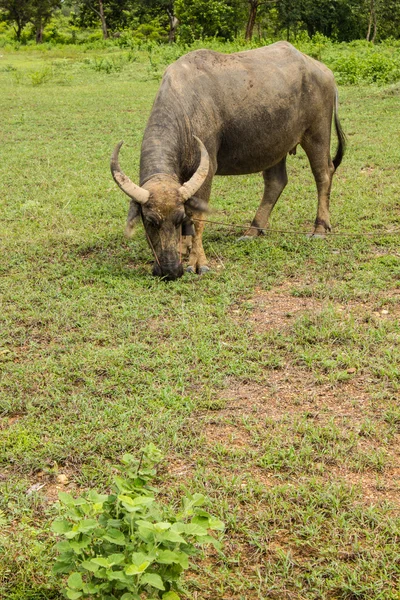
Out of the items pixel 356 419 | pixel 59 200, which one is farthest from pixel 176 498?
pixel 59 200

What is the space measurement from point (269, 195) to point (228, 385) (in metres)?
3.28

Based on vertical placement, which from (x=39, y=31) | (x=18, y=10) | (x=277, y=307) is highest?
(x=277, y=307)

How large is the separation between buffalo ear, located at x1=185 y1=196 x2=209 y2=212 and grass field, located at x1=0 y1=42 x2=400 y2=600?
0.54m

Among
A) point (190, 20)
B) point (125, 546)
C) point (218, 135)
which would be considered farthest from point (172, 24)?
point (125, 546)

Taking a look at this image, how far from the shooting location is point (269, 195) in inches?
266

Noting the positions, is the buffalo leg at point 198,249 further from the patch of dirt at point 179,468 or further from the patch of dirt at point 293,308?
the patch of dirt at point 179,468

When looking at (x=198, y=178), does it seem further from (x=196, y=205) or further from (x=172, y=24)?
(x=172, y=24)

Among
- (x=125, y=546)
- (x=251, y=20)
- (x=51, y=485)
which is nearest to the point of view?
(x=125, y=546)

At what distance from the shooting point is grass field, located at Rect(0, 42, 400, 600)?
2.66 metres

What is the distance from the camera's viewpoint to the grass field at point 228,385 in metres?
2.66

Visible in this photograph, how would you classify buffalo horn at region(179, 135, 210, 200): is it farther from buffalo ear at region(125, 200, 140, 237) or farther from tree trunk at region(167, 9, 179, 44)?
tree trunk at region(167, 9, 179, 44)

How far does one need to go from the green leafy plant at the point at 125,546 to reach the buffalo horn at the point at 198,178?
3288mm

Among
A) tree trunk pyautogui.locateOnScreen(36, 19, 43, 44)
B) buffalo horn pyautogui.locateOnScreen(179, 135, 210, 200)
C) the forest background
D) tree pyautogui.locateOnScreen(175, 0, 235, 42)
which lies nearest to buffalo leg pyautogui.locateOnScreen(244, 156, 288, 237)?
buffalo horn pyautogui.locateOnScreen(179, 135, 210, 200)

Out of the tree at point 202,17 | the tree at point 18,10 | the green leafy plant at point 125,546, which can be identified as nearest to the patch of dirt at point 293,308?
the green leafy plant at point 125,546
